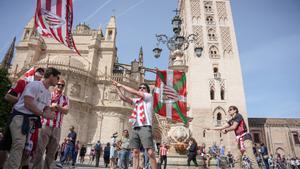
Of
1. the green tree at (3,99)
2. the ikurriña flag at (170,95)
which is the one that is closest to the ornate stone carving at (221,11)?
the ikurriña flag at (170,95)

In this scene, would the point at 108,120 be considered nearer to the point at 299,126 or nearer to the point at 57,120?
the point at 57,120

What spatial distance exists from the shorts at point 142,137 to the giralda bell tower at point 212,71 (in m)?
23.8

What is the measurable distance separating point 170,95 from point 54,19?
17.3 feet

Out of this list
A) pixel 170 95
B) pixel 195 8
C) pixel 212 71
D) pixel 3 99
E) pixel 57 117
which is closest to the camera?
pixel 57 117

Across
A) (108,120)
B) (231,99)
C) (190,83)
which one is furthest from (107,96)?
(231,99)

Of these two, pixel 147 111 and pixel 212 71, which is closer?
pixel 147 111

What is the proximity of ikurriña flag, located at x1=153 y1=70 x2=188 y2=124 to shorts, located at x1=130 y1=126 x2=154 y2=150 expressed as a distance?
14.9 ft

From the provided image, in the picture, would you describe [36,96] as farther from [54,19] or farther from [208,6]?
[208,6]

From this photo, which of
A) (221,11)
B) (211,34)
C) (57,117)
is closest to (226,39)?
(211,34)

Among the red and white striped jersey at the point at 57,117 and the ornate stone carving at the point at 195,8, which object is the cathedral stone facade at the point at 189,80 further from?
the red and white striped jersey at the point at 57,117

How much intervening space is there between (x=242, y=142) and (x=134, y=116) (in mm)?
3196

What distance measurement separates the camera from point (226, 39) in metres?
32.6

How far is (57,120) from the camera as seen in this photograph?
4316 mm

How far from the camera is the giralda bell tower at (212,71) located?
1077 inches
